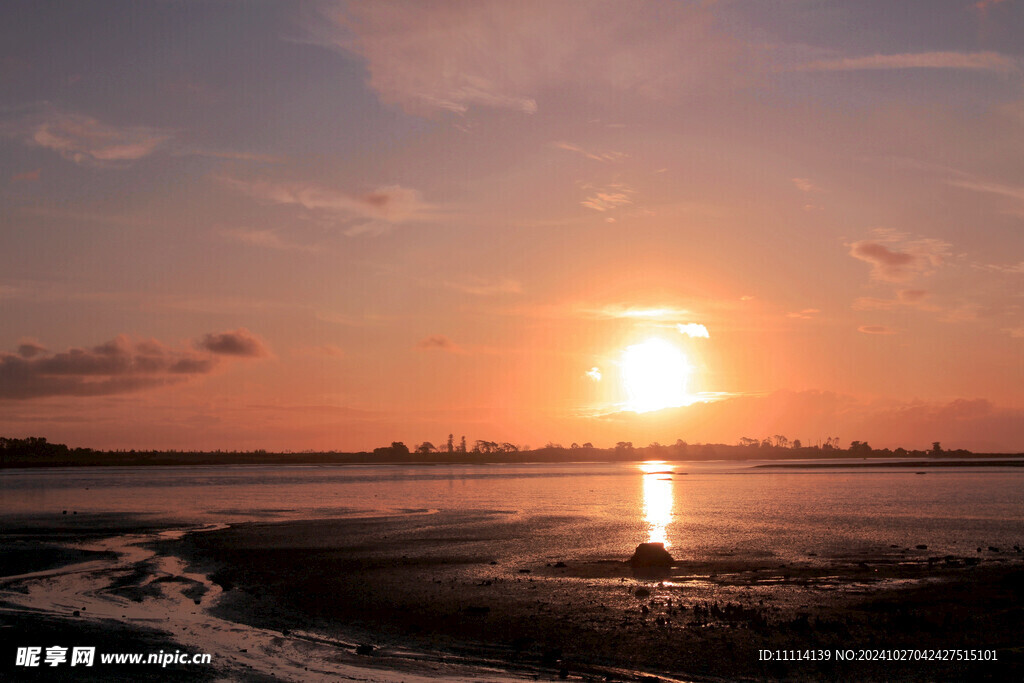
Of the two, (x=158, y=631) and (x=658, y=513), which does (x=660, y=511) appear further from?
(x=158, y=631)

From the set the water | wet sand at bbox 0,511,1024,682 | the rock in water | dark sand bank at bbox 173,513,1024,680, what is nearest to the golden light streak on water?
the water

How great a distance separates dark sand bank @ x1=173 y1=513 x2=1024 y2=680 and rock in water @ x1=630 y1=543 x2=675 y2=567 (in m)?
0.81

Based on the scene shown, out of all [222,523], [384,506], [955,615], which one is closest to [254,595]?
[955,615]

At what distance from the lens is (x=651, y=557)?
39.2 m

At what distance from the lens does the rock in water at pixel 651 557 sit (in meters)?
39.1

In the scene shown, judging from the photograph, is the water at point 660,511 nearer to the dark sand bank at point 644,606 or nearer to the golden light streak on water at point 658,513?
the golden light streak on water at point 658,513

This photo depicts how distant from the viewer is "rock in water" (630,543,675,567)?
3909 cm

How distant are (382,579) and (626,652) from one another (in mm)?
16533

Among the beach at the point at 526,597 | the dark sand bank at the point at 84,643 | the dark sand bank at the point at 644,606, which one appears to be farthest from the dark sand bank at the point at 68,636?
the dark sand bank at the point at 644,606

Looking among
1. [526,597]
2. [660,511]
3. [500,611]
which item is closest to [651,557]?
[526,597]

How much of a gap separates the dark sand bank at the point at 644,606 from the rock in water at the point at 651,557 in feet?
2.65

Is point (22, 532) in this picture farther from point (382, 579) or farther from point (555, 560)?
point (555, 560)

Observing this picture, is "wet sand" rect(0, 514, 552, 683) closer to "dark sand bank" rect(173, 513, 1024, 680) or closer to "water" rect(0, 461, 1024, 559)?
"dark sand bank" rect(173, 513, 1024, 680)

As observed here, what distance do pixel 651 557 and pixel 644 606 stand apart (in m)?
10.3
